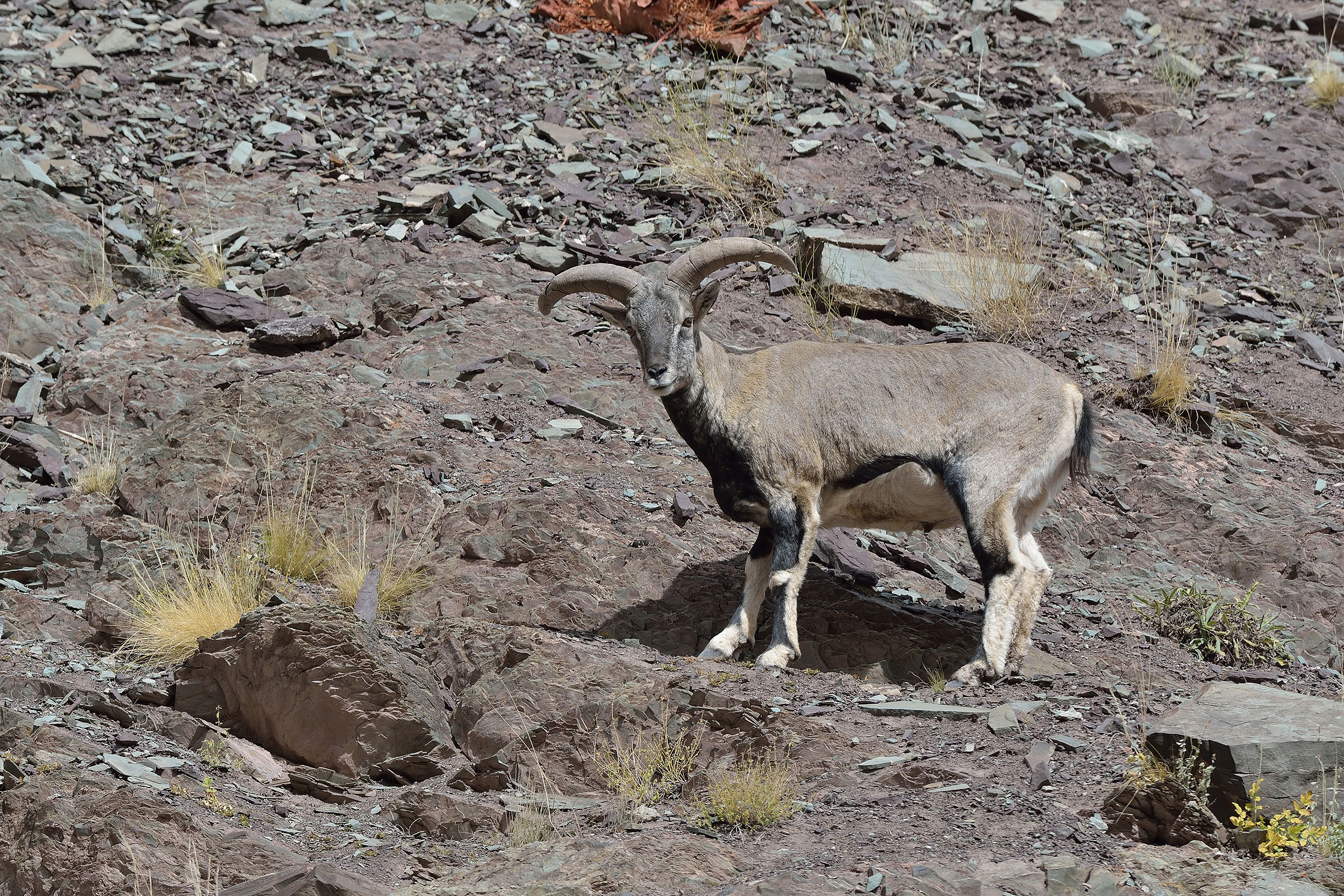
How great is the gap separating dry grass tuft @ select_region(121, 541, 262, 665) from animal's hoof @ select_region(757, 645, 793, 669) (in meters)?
3.19

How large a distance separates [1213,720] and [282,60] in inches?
581

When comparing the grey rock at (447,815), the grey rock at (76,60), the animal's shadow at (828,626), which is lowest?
the animal's shadow at (828,626)

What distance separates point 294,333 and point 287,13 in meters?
7.83

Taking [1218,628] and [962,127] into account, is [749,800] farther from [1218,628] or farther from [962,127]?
[962,127]

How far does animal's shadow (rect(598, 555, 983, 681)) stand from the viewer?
9203mm

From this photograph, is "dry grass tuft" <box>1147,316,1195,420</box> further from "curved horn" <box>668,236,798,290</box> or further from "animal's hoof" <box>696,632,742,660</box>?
"animal's hoof" <box>696,632,742,660</box>

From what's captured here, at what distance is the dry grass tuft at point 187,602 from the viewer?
841 cm

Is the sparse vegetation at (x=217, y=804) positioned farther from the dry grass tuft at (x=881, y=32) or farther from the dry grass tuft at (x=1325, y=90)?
the dry grass tuft at (x=1325, y=90)

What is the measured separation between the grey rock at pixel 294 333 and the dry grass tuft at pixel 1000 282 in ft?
19.9

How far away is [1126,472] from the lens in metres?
12.0

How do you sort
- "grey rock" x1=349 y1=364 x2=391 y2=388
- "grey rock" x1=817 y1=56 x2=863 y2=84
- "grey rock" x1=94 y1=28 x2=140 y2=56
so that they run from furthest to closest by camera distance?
"grey rock" x1=817 y1=56 x2=863 y2=84, "grey rock" x1=94 y1=28 x2=140 y2=56, "grey rock" x1=349 y1=364 x2=391 y2=388

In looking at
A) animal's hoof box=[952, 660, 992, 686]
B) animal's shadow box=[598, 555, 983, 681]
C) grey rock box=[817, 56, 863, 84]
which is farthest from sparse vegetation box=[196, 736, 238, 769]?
grey rock box=[817, 56, 863, 84]

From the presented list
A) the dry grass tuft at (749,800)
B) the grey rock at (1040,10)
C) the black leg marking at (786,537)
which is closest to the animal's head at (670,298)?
the black leg marking at (786,537)

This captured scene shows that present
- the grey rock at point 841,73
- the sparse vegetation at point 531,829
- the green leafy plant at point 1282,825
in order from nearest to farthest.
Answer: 1. the green leafy plant at point 1282,825
2. the sparse vegetation at point 531,829
3. the grey rock at point 841,73
